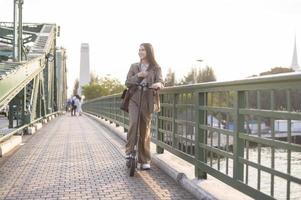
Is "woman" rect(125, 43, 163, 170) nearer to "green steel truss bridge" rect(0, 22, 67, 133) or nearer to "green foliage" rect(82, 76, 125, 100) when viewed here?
"green steel truss bridge" rect(0, 22, 67, 133)

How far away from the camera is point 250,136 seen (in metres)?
4.34

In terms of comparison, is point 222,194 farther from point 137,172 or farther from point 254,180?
point 137,172

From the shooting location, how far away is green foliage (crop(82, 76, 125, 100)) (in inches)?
3767

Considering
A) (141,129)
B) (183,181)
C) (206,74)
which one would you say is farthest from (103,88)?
(183,181)

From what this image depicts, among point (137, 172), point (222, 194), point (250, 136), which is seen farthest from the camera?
point (137, 172)

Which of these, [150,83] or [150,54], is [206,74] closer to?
[150,54]

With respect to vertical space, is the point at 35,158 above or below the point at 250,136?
below

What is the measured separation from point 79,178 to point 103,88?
9070 centimetres

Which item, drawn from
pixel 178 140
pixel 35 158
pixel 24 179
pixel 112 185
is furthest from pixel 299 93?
pixel 35 158

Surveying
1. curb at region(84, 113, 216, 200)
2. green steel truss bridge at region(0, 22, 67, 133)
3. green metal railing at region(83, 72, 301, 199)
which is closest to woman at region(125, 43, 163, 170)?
curb at region(84, 113, 216, 200)

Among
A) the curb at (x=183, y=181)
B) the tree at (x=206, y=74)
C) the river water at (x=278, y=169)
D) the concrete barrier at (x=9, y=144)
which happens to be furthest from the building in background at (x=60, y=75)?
the river water at (x=278, y=169)

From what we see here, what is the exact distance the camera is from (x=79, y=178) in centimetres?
651

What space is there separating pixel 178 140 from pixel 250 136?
9.49 feet

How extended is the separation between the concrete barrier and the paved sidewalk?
25 cm
